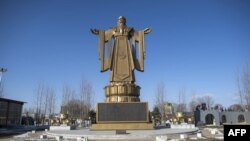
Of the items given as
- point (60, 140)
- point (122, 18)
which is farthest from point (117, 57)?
point (60, 140)

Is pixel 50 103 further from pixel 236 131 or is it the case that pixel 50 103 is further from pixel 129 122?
pixel 236 131

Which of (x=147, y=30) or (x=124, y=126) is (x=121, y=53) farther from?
(x=124, y=126)

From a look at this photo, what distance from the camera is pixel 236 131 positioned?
5.84 m

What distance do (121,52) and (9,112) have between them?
25501mm

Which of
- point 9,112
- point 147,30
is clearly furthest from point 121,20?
point 9,112

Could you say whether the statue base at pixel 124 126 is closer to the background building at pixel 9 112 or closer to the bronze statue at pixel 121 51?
the bronze statue at pixel 121 51

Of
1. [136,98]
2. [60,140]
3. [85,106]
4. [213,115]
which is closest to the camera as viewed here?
[60,140]

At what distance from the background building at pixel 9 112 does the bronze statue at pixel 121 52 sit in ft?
70.9

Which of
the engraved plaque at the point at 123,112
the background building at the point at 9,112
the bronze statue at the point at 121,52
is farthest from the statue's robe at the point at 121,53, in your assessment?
the background building at the point at 9,112

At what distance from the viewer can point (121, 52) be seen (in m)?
23.1

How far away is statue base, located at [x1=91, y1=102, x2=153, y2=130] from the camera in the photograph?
66.5 ft

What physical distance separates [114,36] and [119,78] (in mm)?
3913

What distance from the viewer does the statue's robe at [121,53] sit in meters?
22.6

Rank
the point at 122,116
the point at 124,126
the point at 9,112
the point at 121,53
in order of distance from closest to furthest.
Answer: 1. the point at 124,126
2. the point at 122,116
3. the point at 121,53
4. the point at 9,112
